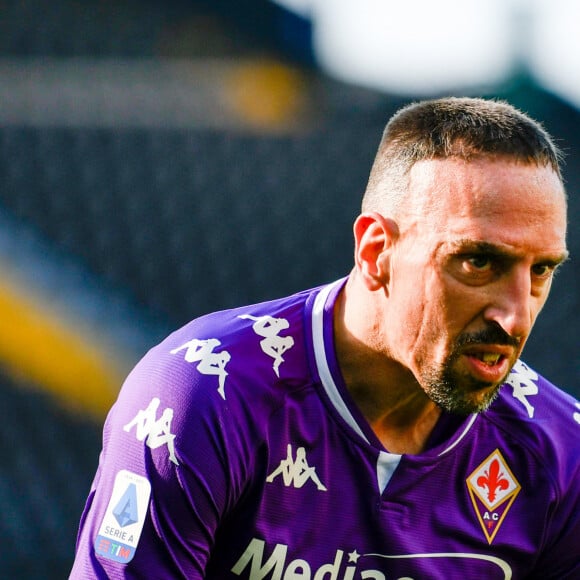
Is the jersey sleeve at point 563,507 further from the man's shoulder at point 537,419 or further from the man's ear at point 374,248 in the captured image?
the man's ear at point 374,248

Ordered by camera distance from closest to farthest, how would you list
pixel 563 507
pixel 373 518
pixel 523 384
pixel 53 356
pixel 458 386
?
pixel 458 386 < pixel 373 518 < pixel 563 507 < pixel 523 384 < pixel 53 356

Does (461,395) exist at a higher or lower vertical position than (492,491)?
higher

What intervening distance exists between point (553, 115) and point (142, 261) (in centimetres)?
251

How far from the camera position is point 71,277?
203 inches

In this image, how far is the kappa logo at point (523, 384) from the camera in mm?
2389

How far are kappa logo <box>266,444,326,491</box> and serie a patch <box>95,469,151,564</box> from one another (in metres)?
0.27

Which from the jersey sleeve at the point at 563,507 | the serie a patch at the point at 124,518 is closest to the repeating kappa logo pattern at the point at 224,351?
the serie a patch at the point at 124,518

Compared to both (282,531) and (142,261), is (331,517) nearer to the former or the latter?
(282,531)

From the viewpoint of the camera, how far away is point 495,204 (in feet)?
6.58

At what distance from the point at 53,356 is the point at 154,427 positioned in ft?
9.93

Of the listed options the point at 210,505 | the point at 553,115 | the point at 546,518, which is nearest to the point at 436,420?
the point at 546,518

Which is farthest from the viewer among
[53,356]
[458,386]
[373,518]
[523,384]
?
[53,356]

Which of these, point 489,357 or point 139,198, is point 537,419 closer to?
point 489,357

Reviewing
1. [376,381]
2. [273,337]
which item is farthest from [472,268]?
[273,337]
